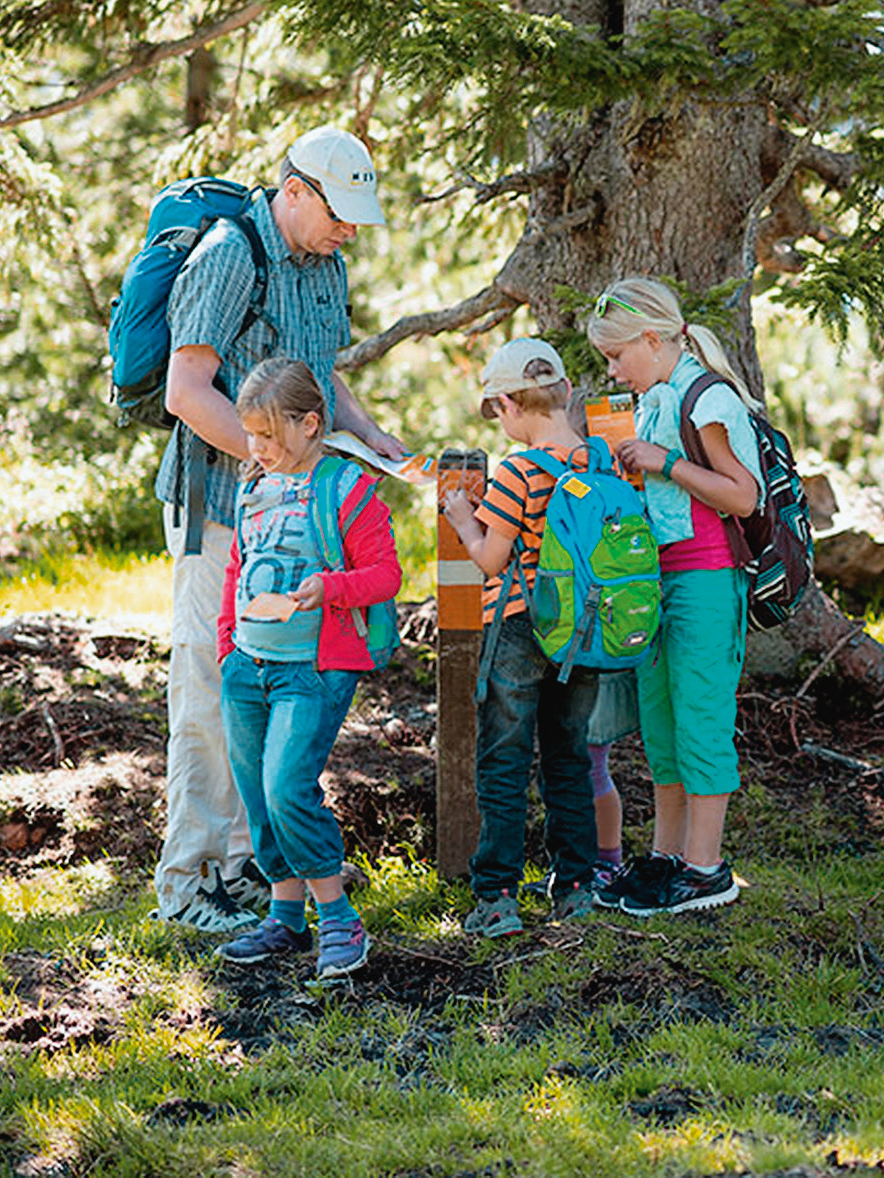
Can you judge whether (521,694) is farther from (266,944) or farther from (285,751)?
(266,944)

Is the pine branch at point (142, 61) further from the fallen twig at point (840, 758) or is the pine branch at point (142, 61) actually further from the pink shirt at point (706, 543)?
the fallen twig at point (840, 758)

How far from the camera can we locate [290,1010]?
413 centimetres

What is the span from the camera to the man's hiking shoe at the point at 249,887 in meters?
5.00

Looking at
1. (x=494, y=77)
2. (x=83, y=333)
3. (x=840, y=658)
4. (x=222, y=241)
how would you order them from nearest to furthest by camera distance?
(x=222, y=241), (x=494, y=77), (x=840, y=658), (x=83, y=333)

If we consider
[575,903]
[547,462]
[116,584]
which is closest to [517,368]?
[547,462]

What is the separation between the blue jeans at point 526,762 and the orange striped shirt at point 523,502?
23 centimetres

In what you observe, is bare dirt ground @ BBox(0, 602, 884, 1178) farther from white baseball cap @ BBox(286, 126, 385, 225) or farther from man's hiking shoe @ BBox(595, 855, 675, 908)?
white baseball cap @ BBox(286, 126, 385, 225)

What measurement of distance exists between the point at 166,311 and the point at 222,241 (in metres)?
0.29

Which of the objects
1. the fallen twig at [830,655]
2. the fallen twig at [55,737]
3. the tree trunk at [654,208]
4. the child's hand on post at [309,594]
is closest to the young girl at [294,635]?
the child's hand on post at [309,594]

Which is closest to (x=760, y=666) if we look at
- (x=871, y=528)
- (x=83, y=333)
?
(x=871, y=528)

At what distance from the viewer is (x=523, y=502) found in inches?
173

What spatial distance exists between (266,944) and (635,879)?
47.5 inches

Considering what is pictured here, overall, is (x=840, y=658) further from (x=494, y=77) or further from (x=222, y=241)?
(x=222, y=241)

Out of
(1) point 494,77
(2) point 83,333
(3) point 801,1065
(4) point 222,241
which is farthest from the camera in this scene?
(2) point 83,333
